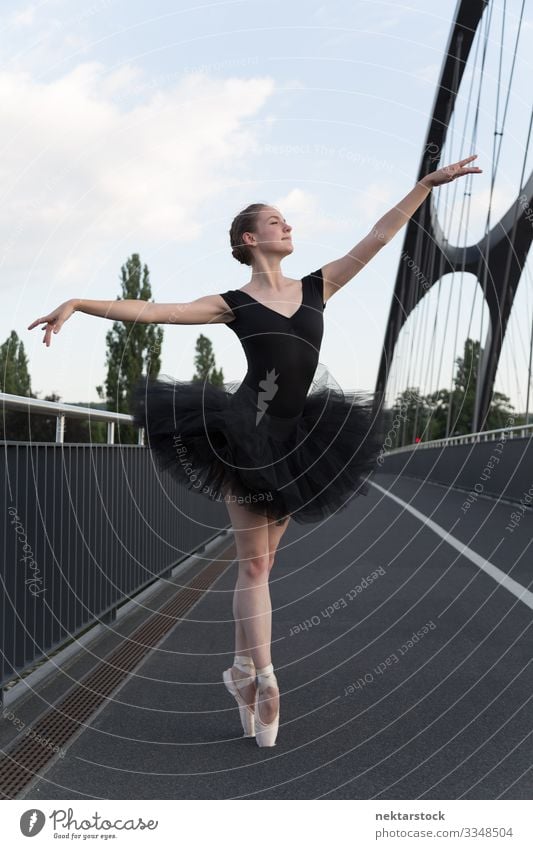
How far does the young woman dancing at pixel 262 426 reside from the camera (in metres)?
3.57

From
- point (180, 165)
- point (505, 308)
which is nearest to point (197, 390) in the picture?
point (180, 165)

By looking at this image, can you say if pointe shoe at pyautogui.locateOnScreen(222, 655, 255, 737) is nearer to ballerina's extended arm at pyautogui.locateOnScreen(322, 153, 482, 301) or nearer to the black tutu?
the black tutu

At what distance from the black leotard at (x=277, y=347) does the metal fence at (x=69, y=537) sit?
1057 millimetres

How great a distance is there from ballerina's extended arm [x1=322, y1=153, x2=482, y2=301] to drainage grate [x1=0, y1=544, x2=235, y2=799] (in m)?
1.82

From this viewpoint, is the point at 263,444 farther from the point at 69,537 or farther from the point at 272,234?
the point at 69,537

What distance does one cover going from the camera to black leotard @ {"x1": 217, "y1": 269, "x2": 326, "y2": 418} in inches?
141

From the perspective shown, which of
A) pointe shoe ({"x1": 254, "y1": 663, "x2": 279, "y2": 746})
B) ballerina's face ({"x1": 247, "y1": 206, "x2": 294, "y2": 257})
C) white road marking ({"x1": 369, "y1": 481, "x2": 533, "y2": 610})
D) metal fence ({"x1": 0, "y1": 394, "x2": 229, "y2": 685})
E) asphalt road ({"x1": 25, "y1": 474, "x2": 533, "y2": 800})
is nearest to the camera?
asphalt road ({"x1": 25, "y1": 474, "x2": 533, "y2": 800})

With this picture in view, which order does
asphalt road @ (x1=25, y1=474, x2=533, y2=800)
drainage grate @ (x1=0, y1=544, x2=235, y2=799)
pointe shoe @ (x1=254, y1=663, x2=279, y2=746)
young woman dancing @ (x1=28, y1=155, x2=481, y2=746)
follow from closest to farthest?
asphalt road @ (x1=25, y1=474, x2=533, y2=800) → drainage grate @ (x1=0, y1=544, x2=235, y2=799) → pointe shoe @ (x1=254, y1=663, x2=279, y2=746) → young woman dancing @ (x1=28, y1=155, x2=481, y2=746)

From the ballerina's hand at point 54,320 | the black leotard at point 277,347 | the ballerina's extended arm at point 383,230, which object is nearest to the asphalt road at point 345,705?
the black leotard at point 277,347

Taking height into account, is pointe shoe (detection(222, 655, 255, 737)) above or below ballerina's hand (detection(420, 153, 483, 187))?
below

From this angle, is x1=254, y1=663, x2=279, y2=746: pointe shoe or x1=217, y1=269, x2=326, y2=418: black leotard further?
x1=217, y1=269, x2=326, y2=418: black leotard

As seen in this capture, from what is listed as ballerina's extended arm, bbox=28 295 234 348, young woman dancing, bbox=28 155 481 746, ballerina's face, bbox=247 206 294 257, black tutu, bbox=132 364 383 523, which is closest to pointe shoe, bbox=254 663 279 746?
young woman dancing, bbox=28 155 481 746
